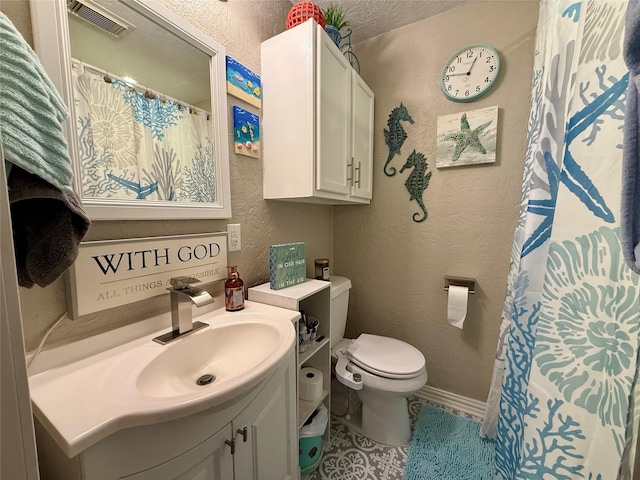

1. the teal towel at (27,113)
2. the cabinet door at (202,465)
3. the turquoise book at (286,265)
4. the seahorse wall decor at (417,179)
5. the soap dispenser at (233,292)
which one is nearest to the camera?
the teal towel at (27,113)

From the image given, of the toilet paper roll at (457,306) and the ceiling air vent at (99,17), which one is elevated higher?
the ceiling air vent at (99,17)

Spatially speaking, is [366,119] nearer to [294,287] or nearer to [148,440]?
[294,287]

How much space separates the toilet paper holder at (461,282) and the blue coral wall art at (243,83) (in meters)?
1.41

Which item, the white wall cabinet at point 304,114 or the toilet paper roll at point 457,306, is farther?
the toilet paper roll at point 457,306

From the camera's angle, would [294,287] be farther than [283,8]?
No

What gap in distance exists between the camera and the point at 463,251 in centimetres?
148

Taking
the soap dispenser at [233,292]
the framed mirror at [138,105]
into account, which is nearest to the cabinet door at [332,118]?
the framed mirror at [138,105]

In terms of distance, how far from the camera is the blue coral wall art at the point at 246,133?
106cm

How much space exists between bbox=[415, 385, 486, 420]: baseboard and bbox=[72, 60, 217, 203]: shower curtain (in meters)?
1.74

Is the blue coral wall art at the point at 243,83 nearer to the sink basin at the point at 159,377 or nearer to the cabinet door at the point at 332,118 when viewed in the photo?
the cabinet door at the point at 332,118

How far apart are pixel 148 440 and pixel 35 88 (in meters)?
0.68

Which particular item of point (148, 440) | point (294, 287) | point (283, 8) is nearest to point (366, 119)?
point (283, 8)

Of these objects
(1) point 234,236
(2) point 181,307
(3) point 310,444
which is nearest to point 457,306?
(3) point 310,444

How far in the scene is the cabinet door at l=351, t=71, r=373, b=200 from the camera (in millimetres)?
1395
